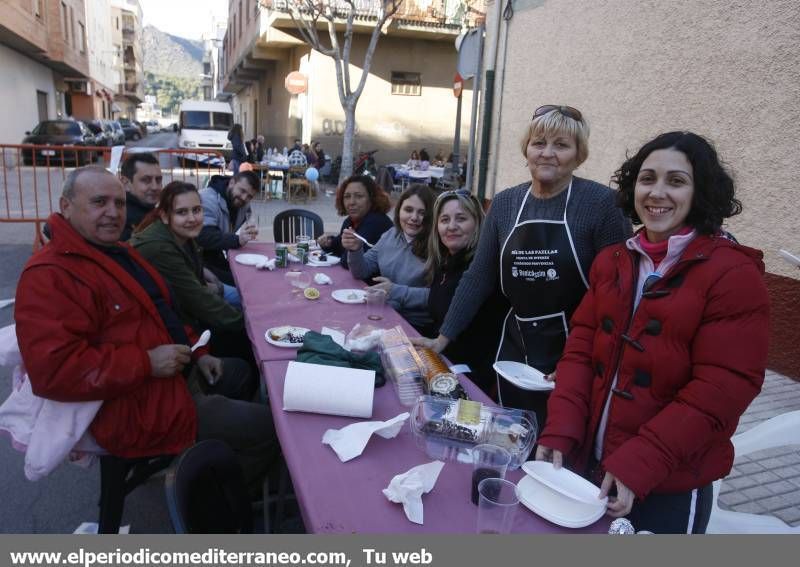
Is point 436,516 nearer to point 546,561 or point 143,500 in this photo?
point 546,561

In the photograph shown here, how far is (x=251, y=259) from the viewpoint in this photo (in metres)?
4.61

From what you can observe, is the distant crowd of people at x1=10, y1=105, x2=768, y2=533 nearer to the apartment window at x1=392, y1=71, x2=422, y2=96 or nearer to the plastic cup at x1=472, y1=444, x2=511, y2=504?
the plastic cup at x1=472, y1=444, x2=511, y2=504

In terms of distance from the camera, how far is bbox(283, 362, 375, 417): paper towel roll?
1.99m

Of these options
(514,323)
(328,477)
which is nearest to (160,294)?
(328,477)

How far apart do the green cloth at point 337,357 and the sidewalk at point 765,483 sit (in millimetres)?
2044

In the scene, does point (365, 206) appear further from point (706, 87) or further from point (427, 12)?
point (427, 12)

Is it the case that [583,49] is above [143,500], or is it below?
above

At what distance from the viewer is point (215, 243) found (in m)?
4.93

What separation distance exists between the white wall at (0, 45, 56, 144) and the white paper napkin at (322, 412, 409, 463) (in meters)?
23.6

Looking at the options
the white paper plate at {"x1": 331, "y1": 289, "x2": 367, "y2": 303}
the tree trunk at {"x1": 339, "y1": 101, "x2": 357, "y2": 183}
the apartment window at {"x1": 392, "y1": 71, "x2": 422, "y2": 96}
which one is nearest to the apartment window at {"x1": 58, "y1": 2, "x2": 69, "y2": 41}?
the apartment window at {"x1": 392, "y1": 71, "x2": 422, "y2": 96}

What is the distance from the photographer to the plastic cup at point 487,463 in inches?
62.4

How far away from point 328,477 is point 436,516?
349 mm

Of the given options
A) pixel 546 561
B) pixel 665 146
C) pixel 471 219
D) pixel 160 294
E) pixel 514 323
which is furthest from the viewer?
pixel 471 219

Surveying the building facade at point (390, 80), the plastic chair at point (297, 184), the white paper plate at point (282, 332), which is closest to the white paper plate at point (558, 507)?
the white paper plate at point (282, 332)
